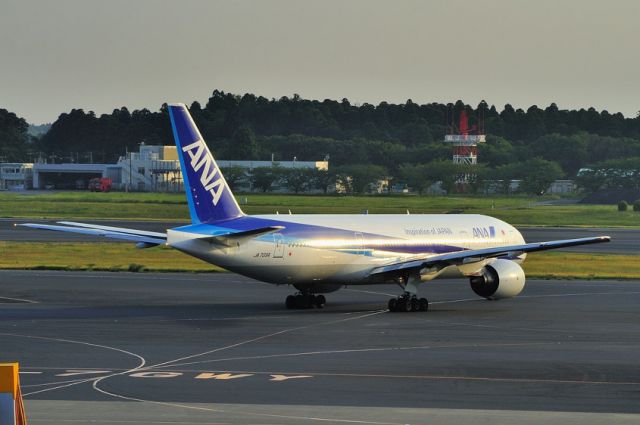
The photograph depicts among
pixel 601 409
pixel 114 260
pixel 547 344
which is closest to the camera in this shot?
pixel 601 409

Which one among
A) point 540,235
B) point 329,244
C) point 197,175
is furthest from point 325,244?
point 540,235

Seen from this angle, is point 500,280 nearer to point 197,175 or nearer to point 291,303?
point 291,303

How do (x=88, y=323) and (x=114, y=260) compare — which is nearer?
(x=88, y=323)

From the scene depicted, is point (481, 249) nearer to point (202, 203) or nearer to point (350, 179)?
point (202, 203)

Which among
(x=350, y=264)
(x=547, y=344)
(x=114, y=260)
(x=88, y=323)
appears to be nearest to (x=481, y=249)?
(x=350, y=264)

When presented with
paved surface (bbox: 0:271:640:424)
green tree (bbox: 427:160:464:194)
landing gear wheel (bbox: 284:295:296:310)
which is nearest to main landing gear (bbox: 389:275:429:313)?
paved surface (bbox: 0:271:640:424)

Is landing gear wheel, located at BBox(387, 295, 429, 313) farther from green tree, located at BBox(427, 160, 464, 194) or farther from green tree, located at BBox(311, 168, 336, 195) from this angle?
green tree, located at BBox(427, 160, 464, 194)

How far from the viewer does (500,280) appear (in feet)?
155

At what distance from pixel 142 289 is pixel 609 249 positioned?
42.1m

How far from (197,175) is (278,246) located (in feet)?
12.4

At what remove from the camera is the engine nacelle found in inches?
1863

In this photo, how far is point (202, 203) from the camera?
43.1 meters

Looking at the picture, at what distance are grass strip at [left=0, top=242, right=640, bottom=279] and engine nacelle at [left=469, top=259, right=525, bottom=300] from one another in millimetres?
14775

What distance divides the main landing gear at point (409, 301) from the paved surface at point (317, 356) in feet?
1.56
